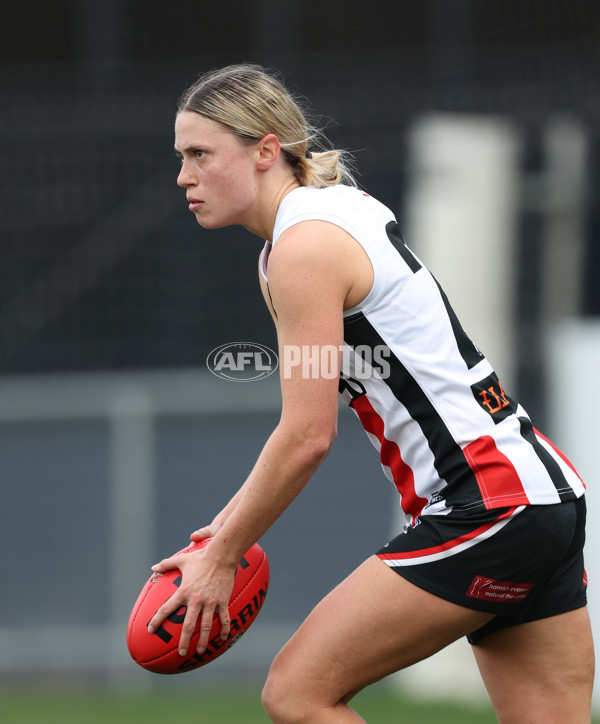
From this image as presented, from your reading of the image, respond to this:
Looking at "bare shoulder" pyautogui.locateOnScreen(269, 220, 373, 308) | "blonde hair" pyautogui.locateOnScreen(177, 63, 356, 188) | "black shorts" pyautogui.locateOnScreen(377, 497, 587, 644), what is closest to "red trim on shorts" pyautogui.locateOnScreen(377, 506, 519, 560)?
"black shorts" pyautogui.locateOnScreen(377, 497, 587, 644)

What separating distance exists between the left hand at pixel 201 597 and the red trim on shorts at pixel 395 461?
47 centimetres

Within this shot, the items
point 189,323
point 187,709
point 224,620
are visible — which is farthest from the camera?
point 189,323

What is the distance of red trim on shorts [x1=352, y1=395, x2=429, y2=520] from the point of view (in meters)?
2.65

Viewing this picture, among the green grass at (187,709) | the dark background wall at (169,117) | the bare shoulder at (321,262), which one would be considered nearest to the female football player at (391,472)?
the bare shoulder at (321,262)

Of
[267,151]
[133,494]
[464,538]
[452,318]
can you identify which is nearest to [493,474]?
[464,538]

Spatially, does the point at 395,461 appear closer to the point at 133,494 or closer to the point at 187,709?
the point at 187,709

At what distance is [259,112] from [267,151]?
100mm

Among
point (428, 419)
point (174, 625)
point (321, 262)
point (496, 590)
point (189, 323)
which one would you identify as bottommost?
point (174, 625)

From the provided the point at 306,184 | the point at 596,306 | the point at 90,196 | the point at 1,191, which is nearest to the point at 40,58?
the point at 90,196

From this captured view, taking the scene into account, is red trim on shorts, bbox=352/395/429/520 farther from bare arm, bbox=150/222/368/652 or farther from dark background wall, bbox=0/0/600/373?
dark background wall, bbox=0/0/600/373

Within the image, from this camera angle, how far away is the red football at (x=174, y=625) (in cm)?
268

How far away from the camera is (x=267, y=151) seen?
2.75 meters

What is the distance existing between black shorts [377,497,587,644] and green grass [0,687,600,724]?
2.96m

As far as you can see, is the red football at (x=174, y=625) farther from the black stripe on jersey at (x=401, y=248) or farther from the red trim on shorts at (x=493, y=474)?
the black stripe on jersey at (x=401, y=248)
